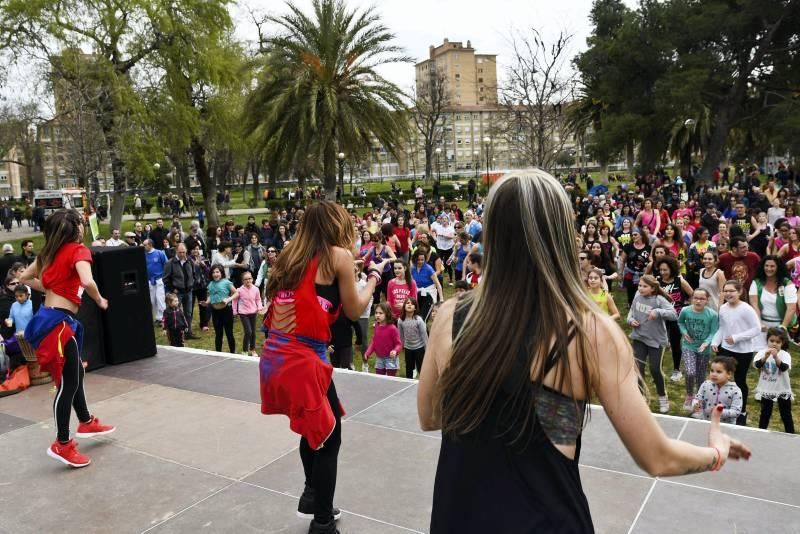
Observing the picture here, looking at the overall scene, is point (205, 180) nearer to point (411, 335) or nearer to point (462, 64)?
point (411, 335)

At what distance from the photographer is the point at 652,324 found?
7.09 m

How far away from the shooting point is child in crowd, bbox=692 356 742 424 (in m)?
5.67

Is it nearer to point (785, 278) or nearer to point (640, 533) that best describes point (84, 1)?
point (785, 278)

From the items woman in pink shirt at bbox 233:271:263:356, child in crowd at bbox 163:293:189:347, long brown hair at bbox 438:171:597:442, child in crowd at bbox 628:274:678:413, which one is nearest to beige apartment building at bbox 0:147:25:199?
child in crowd at bbox 163:293:189:347

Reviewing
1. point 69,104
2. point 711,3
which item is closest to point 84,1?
point 69,104

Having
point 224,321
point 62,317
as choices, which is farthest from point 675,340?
point 62,317

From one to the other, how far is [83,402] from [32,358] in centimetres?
229

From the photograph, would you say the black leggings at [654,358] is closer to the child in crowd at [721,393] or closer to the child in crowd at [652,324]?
the child in crowd at [652,324]

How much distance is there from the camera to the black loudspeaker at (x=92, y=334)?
6.96 metres

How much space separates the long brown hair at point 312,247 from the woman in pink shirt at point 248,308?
660 centimetres

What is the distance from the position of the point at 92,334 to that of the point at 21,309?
163 cm

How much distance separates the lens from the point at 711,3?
30.0 metres

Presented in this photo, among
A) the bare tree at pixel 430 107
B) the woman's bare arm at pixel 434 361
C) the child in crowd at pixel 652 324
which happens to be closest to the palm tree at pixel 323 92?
the child in crowd at pixel 652 324

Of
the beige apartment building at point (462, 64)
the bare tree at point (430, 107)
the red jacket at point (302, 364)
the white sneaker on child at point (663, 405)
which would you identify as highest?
the beige apartment building at point (462, 64)
